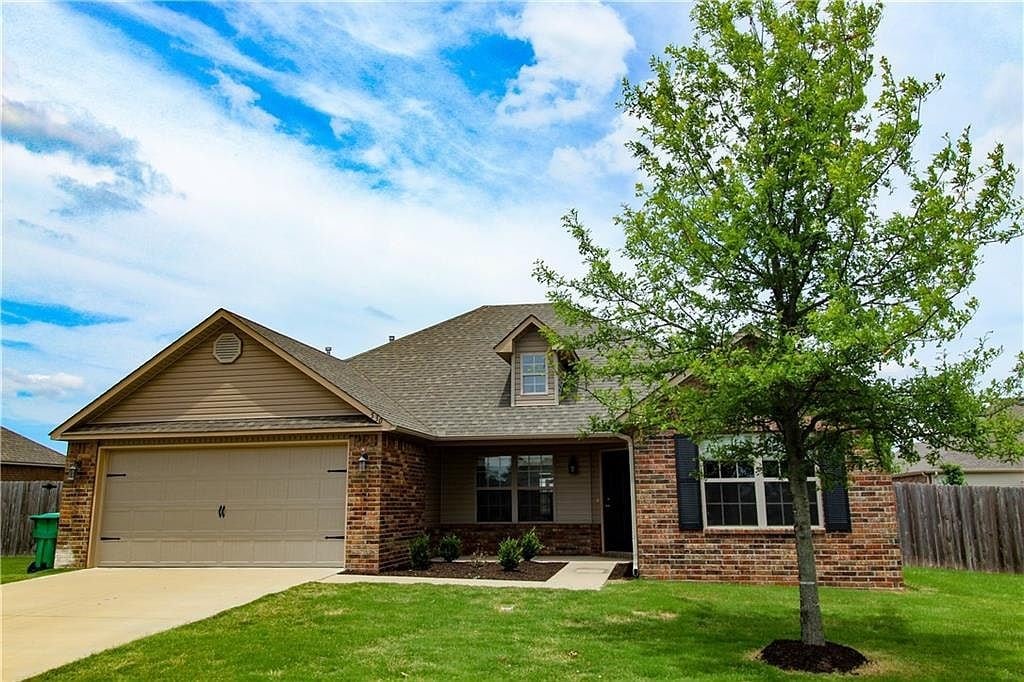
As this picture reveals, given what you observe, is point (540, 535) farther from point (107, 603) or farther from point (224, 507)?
point (107, 603)

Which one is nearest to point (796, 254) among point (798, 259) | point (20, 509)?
point (798, 259)

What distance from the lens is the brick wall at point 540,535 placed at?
14.9 m

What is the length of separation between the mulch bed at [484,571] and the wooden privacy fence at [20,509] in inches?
426

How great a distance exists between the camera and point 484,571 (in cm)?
1227

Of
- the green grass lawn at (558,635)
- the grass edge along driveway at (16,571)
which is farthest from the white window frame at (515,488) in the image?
the grass edge along driveway at (16,571)

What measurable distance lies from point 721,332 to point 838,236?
153 centimetres

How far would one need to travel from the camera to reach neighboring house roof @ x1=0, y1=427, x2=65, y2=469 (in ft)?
83.6

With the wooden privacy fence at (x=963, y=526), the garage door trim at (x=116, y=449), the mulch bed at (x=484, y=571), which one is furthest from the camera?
the wooden privacy fence at (x=963, y=526)

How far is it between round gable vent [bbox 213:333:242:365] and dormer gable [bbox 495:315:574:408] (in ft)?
17.5

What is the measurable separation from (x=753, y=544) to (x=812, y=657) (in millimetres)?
5062

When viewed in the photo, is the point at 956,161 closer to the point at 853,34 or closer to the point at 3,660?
the point at 853,34

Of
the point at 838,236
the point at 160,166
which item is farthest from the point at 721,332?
the point at 160,166

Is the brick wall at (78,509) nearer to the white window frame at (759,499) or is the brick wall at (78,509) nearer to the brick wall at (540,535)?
the brick wall at (540,535)

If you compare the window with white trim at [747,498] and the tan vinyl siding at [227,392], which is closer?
the window with white trim at [747,498]
